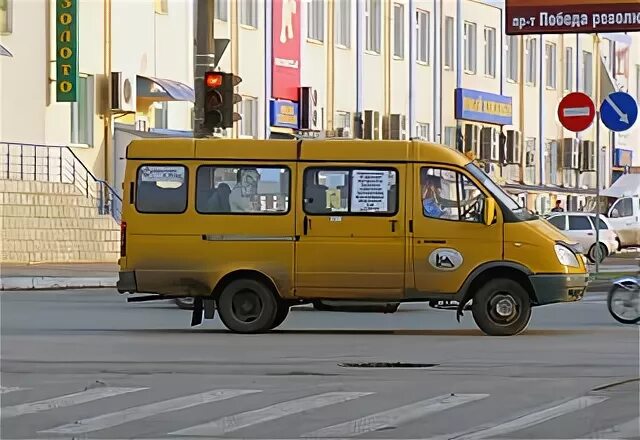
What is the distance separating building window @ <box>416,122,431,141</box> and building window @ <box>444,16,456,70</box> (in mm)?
2636

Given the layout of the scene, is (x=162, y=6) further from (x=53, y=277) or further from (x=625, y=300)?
(x=625, y=300)

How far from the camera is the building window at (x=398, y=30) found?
171 feet

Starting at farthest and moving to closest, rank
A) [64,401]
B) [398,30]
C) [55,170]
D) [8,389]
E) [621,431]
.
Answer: [398,30]
[55,170]
[8,389]
[64,401]
[621,431]

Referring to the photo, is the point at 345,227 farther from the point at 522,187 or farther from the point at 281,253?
the point at 522,187

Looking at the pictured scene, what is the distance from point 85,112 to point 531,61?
2830 centimetres

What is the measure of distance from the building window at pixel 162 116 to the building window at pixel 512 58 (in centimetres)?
2245

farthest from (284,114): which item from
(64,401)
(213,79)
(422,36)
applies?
(64,401)

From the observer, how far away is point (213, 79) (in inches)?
877

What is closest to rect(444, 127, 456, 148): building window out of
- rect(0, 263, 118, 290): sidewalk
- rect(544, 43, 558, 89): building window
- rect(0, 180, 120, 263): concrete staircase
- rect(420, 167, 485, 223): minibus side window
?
rect(544, 43, 558, 89): building window

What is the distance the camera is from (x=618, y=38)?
230 ft

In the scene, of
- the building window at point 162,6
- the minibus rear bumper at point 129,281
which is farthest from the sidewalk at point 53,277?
the building window at point 162,6

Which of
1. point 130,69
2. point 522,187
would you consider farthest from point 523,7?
point 522,187

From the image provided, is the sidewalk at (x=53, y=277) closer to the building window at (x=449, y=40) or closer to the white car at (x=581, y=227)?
the white car at (x=581, y=227)

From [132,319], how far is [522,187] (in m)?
40.4
